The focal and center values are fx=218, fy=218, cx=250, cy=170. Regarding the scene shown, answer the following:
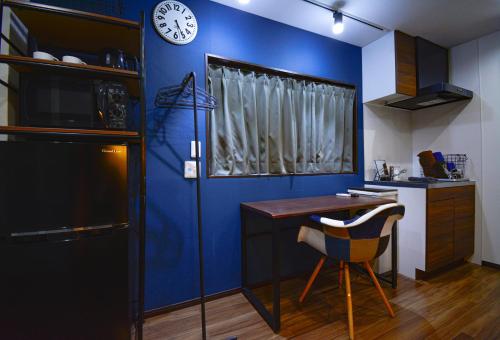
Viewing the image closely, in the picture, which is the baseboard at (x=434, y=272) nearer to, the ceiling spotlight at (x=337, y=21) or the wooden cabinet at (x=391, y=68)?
the wooden cabinet at (x=391, y=68)

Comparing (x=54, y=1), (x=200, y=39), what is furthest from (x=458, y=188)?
(x=54, y=1)

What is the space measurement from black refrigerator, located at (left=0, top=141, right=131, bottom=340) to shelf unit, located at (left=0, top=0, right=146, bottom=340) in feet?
0.25

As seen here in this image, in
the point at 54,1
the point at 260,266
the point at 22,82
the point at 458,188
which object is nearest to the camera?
the point at 22,82

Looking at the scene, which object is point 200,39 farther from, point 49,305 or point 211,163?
point 49,305

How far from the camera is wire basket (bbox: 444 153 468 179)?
2.57 metres

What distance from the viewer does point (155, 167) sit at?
5.49ft

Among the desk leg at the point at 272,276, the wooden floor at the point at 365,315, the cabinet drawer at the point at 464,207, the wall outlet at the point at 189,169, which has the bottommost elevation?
the wooden floor at the point at 365,315

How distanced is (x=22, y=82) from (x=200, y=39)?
4.00 ft

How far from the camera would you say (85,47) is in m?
1.43

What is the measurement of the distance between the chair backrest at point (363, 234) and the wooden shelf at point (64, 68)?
150 cm

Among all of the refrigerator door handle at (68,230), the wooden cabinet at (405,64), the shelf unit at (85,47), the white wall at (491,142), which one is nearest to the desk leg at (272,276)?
the shelf unit at (85,47)

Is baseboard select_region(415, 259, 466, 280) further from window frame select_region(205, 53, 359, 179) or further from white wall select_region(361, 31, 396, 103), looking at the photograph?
white wall select_region(361, 31, 396, 103)

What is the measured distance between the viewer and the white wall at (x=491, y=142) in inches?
93.3

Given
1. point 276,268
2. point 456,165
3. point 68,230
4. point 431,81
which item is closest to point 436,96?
point 431,81
